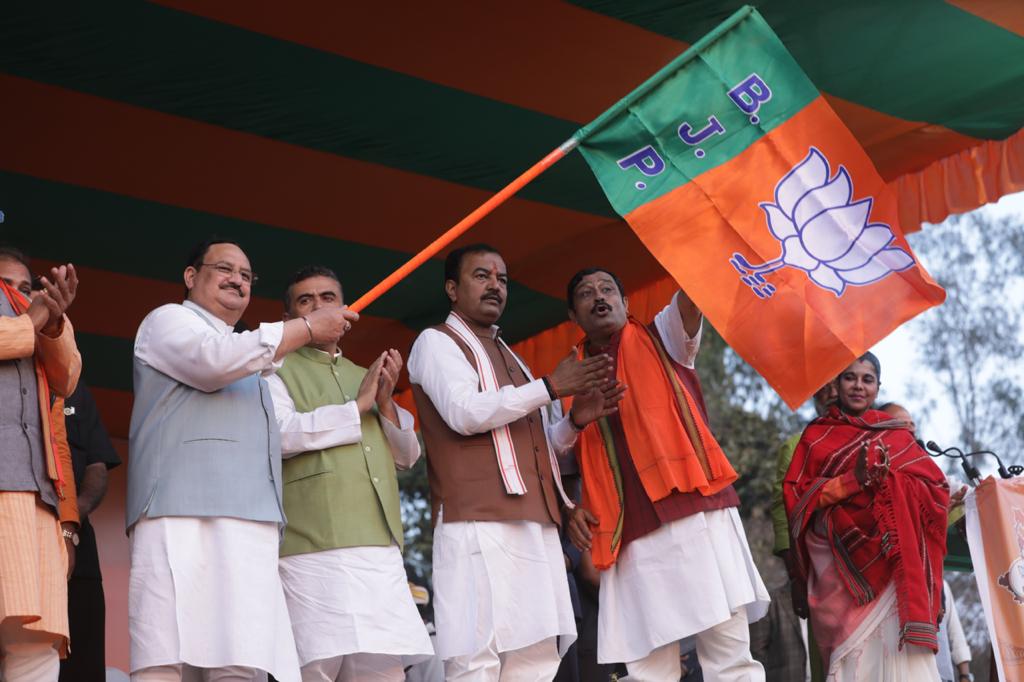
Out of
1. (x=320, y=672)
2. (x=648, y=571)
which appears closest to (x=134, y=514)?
(x=320, y=672)

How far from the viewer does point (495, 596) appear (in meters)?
4.36

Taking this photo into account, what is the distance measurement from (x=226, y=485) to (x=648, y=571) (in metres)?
1.63

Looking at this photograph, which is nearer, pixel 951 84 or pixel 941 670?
pixel 951 84

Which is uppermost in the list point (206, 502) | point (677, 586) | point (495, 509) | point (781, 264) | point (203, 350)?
point (781, 264)

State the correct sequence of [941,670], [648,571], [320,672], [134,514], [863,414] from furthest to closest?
[941,670], [863,414], [648,571], [320,672], [134,514]

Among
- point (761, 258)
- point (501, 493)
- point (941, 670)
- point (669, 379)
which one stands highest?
point (761, 258)

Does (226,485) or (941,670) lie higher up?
(226,485)

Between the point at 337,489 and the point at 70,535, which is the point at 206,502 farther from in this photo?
the point at 70,535

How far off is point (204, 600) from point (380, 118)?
265 cm

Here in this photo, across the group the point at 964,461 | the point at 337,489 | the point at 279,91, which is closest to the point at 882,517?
the point at 964,461

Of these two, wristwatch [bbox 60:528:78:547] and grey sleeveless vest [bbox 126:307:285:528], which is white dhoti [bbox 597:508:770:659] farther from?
wristwatch [bbox 60:528:78:547]

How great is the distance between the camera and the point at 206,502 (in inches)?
152

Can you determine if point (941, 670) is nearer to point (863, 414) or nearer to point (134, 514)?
point (863, 414)

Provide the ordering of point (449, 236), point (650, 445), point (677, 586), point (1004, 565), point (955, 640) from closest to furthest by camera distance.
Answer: point (449, 236) < point (677, 586) < point (650, 445) < point (1004, 565) < point (955, 640)
